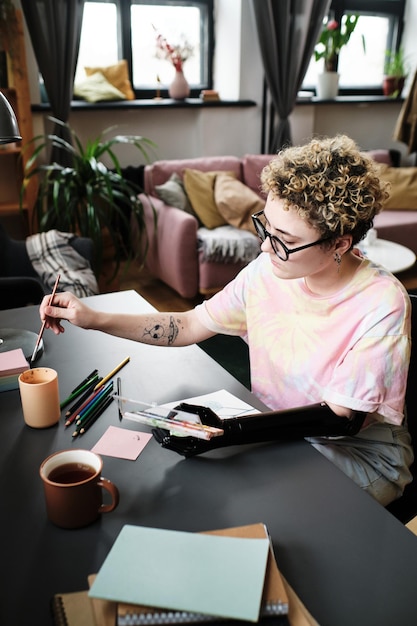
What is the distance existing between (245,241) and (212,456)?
8.52 feet

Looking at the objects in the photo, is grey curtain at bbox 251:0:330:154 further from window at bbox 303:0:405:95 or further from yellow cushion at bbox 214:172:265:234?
yellow cushion at bbox 214:172:265:234

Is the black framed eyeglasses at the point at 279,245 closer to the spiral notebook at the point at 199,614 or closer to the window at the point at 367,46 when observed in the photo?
the spiral notebook at the point at 199,614

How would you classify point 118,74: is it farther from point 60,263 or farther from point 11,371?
point 11,371

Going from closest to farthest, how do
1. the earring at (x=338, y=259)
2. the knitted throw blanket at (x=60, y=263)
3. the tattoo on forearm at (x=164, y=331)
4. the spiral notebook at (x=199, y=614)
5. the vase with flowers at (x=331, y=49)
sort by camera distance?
1. the spiral notebook at (x=199, y=614)
2. the earring at (x=338, y=259)
3. the tattoo on forearm at (x=164, y=331)
4. the knitted throw blanket at (x=60, y=263)
5. the vase with flowers at (x=331, y=49)

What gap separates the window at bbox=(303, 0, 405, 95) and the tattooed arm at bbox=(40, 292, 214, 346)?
14.1 ft

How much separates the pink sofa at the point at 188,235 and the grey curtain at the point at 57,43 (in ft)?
2.20

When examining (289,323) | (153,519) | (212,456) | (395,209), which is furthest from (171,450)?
(395,209)

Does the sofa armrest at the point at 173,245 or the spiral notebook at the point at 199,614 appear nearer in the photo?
the spiral notebook at the point at 199,614

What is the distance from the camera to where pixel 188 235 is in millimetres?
3402

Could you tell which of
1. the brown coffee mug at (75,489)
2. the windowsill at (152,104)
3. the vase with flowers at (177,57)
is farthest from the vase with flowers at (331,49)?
the brown coffee mug at (75,489)

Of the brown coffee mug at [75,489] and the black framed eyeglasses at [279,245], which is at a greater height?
the black framed eyeglasses at [279,245]

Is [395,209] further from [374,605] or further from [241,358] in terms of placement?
[374,605]

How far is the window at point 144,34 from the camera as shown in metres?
4.14

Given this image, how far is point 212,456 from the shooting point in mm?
1000
